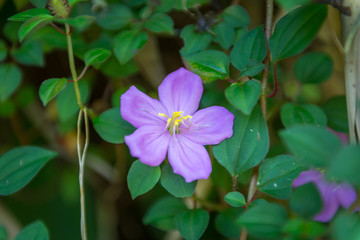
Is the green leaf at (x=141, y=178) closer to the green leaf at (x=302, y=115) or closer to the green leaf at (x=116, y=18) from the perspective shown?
the green leaf at (x=302, y=115)

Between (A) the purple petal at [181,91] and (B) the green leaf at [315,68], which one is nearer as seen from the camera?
(A) the purple petal at [181,91]

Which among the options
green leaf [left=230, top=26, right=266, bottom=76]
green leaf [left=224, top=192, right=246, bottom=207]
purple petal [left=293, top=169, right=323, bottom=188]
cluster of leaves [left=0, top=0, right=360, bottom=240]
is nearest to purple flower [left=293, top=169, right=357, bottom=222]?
purple petal [left=293, top=169, right=323, bottom=188]

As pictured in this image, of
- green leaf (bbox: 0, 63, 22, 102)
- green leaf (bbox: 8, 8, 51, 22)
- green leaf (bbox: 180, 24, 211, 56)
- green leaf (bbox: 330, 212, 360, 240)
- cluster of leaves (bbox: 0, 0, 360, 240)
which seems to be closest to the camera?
green leaf (bbox: 330, 212, 360, 240)

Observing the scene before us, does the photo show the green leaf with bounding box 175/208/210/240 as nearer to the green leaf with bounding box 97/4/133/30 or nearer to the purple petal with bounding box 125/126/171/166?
the purple petal with bounding box 125/126/171/166

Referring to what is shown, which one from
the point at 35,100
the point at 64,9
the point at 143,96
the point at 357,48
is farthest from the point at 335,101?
the point at 35,100

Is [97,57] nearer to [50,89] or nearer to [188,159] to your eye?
[50,89]

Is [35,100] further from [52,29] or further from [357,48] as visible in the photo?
[357,48]

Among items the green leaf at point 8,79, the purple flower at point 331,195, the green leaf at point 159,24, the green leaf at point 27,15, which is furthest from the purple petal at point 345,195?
the green leaf at point 8,79
